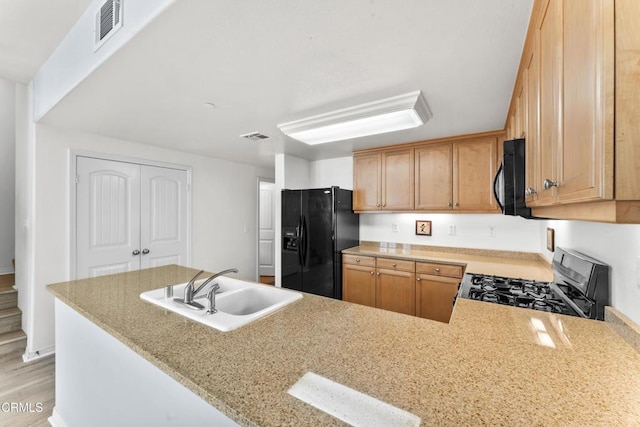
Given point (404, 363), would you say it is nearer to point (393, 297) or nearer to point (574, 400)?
point (574, 400)

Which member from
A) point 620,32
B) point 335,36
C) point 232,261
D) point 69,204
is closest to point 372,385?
point 620,32

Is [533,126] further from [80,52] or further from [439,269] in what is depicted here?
[80,52]

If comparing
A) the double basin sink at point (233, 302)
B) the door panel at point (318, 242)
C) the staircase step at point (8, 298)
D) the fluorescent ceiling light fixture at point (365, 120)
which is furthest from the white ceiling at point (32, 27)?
the staircase step at point (8, 298)

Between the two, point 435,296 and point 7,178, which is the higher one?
point 7,178

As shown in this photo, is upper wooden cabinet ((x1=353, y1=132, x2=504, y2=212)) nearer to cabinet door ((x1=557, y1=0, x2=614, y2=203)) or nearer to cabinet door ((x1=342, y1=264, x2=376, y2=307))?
cabinet door ((x1=342, y1=264, x2=376, y2=307))

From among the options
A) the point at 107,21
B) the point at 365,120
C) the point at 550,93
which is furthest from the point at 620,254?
the point at 107,21

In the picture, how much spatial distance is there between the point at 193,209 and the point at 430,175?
122 inches

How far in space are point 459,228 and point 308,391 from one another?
9.86 feet

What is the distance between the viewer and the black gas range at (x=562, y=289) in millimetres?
1247

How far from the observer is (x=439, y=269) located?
2736 millimetres

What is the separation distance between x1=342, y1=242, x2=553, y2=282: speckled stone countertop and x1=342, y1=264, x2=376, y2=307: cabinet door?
0.19 m

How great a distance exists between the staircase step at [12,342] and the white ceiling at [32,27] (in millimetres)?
2592

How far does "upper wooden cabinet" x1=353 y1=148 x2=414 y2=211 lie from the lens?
3.20 meters

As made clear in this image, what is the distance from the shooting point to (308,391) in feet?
2.36
